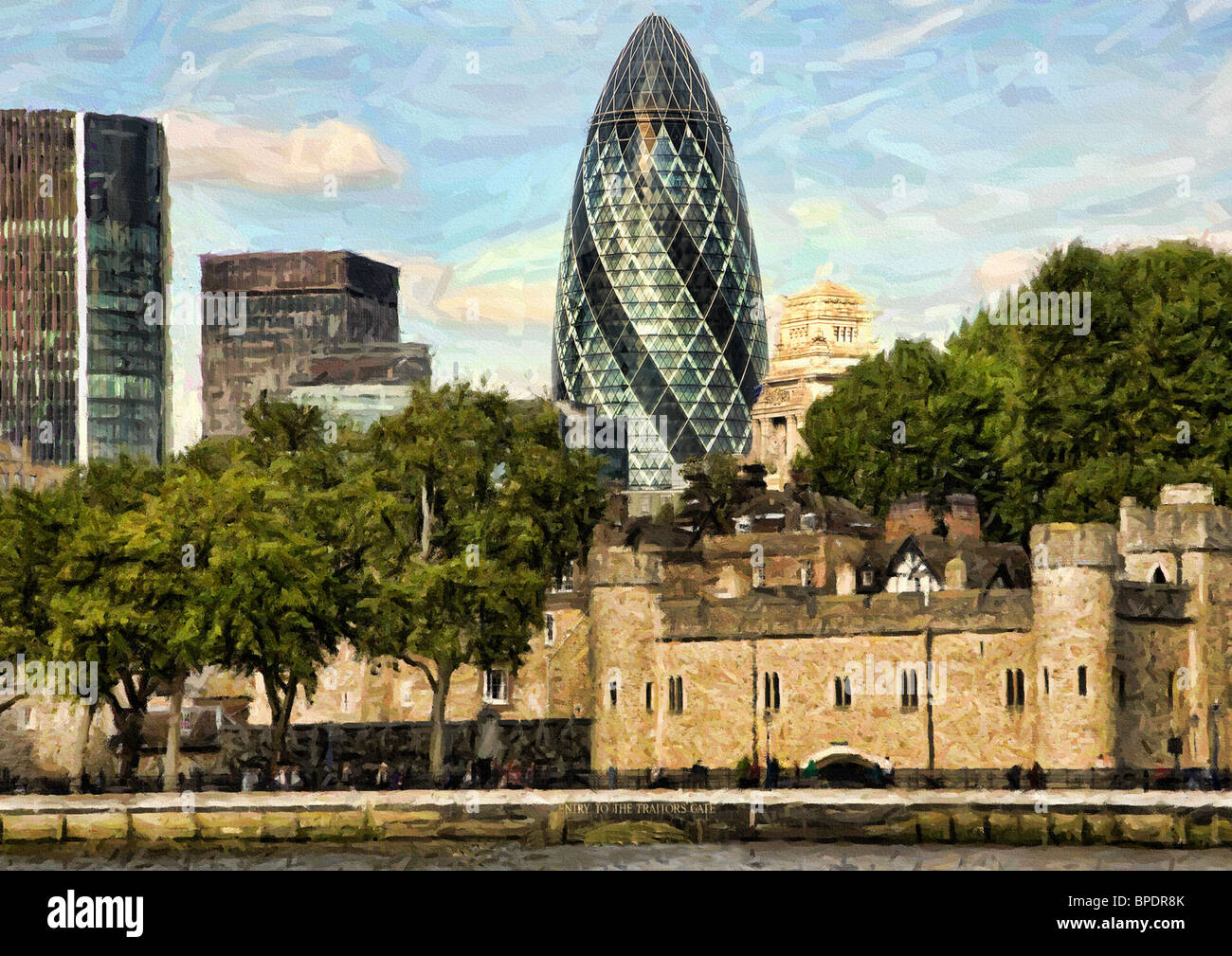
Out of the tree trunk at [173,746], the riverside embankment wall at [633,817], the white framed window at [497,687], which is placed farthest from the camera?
the white framed window at [497,687]

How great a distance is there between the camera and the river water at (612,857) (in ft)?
206

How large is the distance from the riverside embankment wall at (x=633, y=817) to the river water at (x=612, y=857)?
0.58 metres

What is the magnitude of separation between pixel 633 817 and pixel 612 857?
3.13 meters

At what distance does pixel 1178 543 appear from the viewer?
249 feet

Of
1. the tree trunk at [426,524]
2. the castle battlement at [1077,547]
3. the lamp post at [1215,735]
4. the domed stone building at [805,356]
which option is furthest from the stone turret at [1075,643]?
the domed stone building at [805,356]

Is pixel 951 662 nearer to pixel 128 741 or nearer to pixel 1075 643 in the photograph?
pixel 1075 643

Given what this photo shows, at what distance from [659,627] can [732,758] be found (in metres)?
5.23

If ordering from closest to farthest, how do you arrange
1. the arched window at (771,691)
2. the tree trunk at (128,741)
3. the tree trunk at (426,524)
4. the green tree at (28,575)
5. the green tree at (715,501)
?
the arched window at (771,691) → the green tree at (28,575) → the tree trunk at (128,741) → the tree trunk at (426,524) → the green tree at (715,501)

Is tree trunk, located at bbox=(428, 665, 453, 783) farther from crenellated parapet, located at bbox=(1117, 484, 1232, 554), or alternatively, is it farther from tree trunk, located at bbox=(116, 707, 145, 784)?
crenellated parapet, located at bbox=(1117, 484, 1232, 554)

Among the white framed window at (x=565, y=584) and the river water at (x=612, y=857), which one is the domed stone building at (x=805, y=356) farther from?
the river water at (x=612, y=857)

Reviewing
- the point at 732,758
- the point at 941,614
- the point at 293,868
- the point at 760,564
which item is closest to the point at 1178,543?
the point at 941,614

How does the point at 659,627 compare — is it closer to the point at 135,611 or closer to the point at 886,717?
the point at 886,717

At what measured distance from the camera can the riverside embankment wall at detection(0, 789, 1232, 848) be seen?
64875 mm

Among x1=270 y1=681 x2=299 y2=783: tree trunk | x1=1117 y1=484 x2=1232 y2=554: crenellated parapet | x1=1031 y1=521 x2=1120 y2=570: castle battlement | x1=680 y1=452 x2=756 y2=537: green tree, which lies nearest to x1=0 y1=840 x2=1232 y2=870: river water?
x1=270 y1=681 x2=299 y2=783: tree trunk
